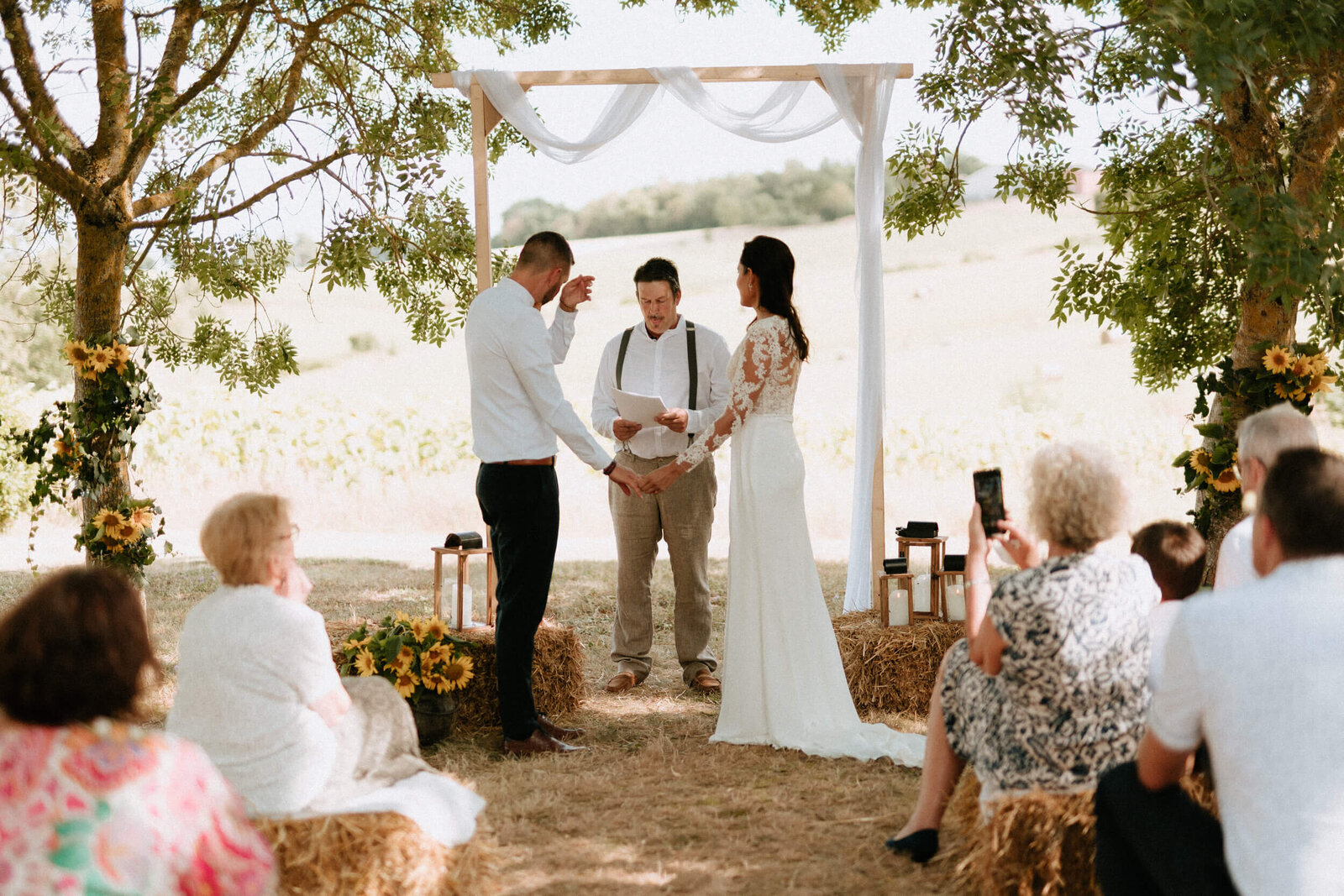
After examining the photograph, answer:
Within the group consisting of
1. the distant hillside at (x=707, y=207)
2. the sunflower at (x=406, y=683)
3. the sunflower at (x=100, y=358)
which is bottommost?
the sunflower at (x=406, y=683)

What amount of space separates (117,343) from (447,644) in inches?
73.0

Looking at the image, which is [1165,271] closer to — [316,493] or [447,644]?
[447,644]

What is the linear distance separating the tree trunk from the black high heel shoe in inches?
135

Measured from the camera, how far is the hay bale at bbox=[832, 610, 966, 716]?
434 centimetres

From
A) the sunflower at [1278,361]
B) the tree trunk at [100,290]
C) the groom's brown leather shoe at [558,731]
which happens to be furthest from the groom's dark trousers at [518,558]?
the sunflower at [1278,361]

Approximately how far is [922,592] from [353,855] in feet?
10.2

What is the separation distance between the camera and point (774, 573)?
158 inches

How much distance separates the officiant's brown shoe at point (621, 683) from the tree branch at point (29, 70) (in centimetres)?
308

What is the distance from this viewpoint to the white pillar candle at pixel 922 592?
4828 millimetres

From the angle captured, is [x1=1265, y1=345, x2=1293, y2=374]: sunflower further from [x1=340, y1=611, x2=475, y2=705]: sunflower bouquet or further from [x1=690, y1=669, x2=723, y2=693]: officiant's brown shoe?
[x1=340, y1=611, x2=475, y2=705]: sunflower bouquet

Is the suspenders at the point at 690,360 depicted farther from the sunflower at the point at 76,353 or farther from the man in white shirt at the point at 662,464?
the sunflower at the point at 76,353

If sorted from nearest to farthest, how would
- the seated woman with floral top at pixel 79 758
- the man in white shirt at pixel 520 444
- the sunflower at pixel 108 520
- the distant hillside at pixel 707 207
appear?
the seated woman with floral top at pixel 79 758 < the man in white shirt at pixel 520 444 < the sunflower at pixel 108 520 < the distant hillside at pixel 707 207

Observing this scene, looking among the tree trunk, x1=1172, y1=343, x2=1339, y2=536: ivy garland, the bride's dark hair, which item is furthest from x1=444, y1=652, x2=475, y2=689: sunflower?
x1=1172, y1=343, x2=1339, y2=536: ivy garland

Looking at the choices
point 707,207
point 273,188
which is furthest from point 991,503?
point 707,207
